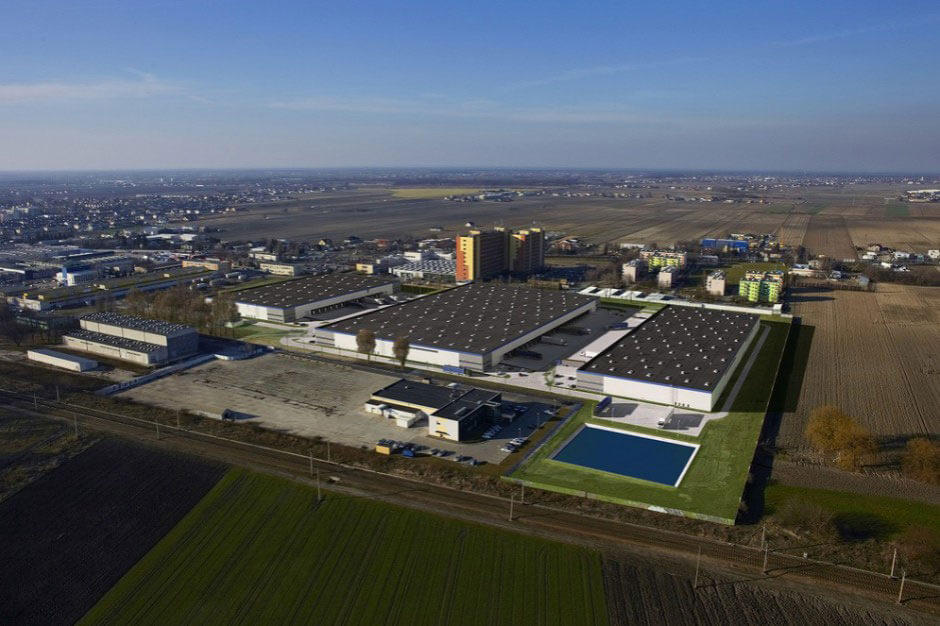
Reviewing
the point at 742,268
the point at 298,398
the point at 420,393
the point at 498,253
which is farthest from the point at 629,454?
the point at 742,268

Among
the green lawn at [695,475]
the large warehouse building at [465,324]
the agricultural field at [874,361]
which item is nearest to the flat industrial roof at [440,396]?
the green lawn at [695,475]

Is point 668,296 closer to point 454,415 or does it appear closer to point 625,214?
point 454,415

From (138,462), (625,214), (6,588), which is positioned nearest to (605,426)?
(138,462)

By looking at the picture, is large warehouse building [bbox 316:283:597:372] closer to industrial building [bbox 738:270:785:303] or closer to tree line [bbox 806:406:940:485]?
industrial building [bbox 738:270:785:303]

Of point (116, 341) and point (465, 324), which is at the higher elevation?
point (465, 324)

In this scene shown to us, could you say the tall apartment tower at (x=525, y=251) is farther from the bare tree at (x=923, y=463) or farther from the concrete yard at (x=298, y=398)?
the bare tree at (x=923, y=463)

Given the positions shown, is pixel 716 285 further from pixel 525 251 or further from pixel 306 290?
pixel 306 290
